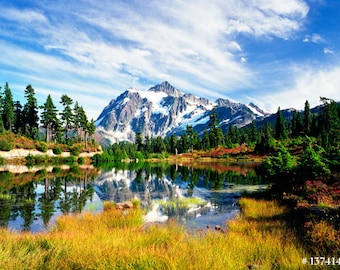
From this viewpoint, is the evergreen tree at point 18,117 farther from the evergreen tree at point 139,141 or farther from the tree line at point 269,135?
the evergreen tree at point 139,141

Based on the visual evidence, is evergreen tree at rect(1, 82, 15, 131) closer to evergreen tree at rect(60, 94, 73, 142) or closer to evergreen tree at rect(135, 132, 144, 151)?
evergreen tree at rect(60, 94, 73, 142)

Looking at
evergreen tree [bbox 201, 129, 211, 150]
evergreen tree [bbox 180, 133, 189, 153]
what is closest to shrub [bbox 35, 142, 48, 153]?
evergreen tree [bbox 180, 133, 189, 153]

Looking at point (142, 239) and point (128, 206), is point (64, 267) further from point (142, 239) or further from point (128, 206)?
point (128, 206)

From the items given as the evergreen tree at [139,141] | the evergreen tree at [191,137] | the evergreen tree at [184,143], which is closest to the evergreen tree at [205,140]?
the evergreen tree at [191,137]

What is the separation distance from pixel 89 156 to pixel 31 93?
29549 mm

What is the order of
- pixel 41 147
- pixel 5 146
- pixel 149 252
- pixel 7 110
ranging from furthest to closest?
pixel 7 110 → pixel 41 147 → pixel 5 146 → pixel 149 252

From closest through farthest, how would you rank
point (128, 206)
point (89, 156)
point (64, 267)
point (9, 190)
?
point (64, 267) < point (128, 206) < point (9, 190) < point (89, 156)

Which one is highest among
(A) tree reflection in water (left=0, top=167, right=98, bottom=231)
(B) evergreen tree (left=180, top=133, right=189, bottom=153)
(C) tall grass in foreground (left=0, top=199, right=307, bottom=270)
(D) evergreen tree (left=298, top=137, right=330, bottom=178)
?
(B) evergreen tree (left=180, top=133, right=189, bottom=153)

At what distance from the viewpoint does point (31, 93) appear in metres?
94.9

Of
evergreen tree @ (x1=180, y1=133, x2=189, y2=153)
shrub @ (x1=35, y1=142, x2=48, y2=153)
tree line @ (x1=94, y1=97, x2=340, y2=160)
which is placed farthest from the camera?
evergreen tree @ (x1=180, y1=133, x2=189, y2=153)

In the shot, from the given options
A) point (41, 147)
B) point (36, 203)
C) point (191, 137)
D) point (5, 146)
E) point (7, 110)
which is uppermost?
point (7, 110)

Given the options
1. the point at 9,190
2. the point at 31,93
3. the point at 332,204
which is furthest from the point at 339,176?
the point at 31,93

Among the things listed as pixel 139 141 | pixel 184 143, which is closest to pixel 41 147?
pixel 139 141

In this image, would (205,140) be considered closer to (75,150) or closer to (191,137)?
(191,137)
